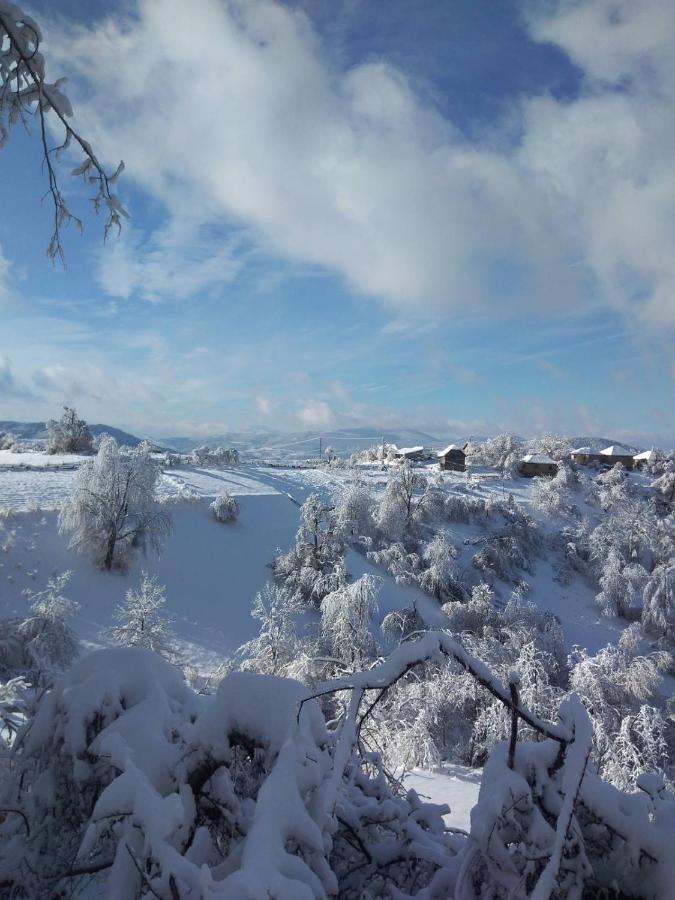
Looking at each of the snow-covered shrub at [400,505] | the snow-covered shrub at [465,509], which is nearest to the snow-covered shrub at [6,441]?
the snow-covered shrub at [400,505]

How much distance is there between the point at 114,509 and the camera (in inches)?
861

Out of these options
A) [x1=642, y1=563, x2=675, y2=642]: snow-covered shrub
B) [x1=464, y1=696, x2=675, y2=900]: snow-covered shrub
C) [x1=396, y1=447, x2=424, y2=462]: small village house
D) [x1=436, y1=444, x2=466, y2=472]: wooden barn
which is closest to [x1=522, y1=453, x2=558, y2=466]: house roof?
[x1=436, y1=444, x2=466, y2=472]: wooden barn

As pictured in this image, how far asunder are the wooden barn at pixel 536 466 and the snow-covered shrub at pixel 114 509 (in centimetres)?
4109

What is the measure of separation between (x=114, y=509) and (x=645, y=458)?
Answer: 63.5 metres

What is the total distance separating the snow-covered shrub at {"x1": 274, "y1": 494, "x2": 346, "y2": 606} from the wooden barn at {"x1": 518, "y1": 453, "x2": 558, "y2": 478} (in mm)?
31622

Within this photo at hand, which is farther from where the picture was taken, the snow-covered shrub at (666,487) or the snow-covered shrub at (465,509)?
the snow-covered shrub at (666,487)

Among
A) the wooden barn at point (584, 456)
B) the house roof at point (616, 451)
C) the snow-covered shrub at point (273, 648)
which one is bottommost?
the snow-covered shrub at point (273, 648)

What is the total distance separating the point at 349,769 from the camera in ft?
5.93

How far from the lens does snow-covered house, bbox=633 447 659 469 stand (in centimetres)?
5734

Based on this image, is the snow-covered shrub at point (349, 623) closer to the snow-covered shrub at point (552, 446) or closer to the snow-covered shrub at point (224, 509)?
the snow-covered shrub at point (224, 509)

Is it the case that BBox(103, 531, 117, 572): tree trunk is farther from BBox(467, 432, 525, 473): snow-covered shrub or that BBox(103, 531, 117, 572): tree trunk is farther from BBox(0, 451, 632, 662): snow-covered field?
BBox(467, 432, 525, 473): snow-covered shrub

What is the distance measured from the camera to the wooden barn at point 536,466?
51.8m

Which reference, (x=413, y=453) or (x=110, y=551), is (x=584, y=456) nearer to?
(x=413, y=453)

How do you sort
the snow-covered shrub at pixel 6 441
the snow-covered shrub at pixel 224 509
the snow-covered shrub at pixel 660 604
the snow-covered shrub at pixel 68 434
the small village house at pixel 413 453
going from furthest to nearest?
the small village house at pixel 413 453, the snow-covered shrub at pixel 6 441, the snow-covered shrub at pixel 68 434, the snow-covered shrub at pixel 224 509, the snow-covered shrub at pixel 660 604
